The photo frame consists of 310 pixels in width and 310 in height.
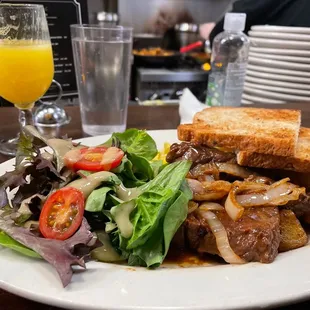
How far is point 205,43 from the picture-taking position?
222 inches

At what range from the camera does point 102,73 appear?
1887 millimetres

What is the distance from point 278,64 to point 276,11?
3.46 ft

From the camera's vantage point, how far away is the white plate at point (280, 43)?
2.60 metres

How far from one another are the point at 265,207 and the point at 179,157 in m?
0.37

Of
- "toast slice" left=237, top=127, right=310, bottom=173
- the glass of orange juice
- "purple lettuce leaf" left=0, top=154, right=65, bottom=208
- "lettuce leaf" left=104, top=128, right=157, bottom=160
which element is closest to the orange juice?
the glass of orange juice

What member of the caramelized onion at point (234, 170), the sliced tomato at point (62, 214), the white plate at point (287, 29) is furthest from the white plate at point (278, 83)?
the sliced tomato at point (62, 214)

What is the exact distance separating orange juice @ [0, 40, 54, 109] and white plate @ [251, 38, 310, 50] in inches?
67.0

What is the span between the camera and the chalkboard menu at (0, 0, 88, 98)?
2.79 metres

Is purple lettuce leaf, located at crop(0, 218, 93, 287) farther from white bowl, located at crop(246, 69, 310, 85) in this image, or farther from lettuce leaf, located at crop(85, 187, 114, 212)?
white bowl, located at crop(246, 69, 310, 85)

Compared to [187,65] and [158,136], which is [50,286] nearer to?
[158,136]

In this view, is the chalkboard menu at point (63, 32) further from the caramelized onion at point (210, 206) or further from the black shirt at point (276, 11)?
the caramelized onion at point (210, 206)

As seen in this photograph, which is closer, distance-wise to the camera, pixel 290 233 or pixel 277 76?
pixel 290 233

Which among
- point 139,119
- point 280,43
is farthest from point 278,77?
point 139,119

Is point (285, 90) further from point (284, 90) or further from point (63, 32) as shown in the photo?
point (63, 32)
